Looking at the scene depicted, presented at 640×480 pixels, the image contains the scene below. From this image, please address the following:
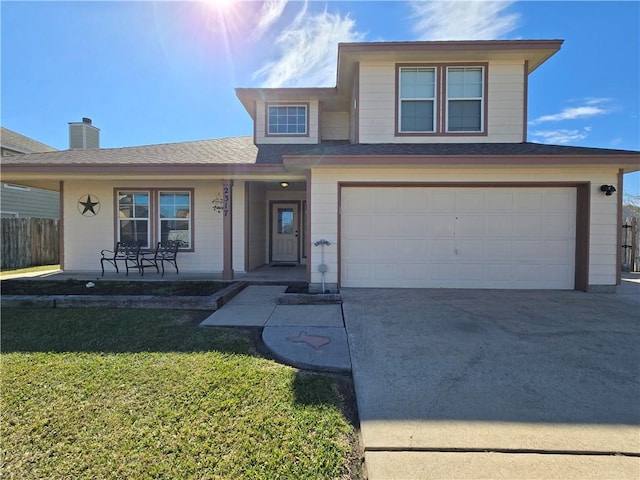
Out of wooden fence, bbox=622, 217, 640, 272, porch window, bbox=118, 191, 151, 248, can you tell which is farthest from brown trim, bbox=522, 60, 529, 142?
porch window, bbox=118, 191, 151, 248

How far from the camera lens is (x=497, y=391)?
302 cm

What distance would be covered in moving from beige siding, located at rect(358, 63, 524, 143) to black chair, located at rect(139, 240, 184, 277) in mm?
6121

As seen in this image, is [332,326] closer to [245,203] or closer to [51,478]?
[51,478]

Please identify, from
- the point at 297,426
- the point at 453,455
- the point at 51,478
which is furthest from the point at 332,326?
the point at 51,478

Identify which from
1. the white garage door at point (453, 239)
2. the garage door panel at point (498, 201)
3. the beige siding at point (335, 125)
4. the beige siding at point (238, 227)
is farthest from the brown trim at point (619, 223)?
the beige siding at point (238, 227)

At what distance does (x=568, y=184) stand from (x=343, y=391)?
7.11 meters

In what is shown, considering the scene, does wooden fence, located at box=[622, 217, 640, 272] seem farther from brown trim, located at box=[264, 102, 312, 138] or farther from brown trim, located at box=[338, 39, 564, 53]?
brown trim, located at box=[264, 102, 312, 138]

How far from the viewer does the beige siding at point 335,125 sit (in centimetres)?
1135

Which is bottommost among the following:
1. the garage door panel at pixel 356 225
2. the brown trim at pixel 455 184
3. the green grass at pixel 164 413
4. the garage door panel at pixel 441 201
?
the green grass at pixel 164 413

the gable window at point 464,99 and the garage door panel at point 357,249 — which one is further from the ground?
the gable window at point 464,99

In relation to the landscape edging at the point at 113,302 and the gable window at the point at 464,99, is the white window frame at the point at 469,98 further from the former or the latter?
the landscape edging at the point at 113,302

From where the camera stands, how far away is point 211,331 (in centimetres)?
464

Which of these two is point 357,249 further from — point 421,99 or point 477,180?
point 421,99

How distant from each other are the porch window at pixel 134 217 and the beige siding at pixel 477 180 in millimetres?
5645
